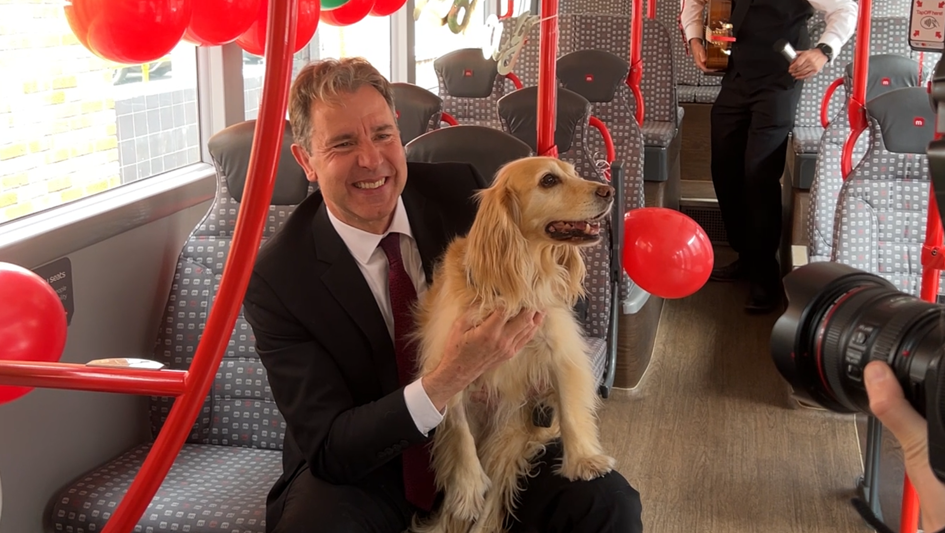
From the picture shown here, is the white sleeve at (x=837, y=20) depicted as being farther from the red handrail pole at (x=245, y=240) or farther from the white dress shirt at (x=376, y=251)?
the red handrail pole at (x=245, y=240)

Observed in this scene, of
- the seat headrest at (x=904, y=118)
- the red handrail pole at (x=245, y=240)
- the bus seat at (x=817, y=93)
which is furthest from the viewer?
the bus seat at (x=817, y=93)

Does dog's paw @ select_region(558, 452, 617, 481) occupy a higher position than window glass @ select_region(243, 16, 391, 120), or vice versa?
window glass @ select_region(243, 16, 391, 120)

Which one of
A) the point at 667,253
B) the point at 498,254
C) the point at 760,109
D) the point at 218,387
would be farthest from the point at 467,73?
the point at 498,254

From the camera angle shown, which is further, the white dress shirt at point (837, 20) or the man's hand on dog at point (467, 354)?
the white dress shirt at point (837, 20)

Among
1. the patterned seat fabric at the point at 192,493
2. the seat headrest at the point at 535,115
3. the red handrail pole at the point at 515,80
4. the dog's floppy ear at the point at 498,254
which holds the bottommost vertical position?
the patterned seat fabric at the point at 192,493

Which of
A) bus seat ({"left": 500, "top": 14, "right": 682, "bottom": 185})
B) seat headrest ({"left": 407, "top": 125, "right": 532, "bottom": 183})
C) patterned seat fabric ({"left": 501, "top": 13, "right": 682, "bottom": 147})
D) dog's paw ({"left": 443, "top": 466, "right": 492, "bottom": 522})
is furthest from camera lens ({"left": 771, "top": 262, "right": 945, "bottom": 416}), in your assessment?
patterned seat fabric ({"left": 501, "top": 13, "right": 682, "bottom": 147})

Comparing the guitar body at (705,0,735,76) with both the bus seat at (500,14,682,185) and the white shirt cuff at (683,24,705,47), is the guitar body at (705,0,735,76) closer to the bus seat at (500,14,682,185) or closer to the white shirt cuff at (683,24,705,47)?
the white shirt cuff at (683,24,705,47)

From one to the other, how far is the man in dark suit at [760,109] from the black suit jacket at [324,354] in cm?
318

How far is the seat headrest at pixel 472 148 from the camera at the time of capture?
91.6 inches

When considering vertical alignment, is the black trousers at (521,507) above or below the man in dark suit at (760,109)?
below

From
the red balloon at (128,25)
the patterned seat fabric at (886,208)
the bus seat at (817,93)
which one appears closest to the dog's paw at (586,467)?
the red balloon at (128,25)

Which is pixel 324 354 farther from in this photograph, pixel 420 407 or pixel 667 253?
pixel 667 253

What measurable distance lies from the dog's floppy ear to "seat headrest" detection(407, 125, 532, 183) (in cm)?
54

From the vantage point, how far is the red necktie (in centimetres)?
186
